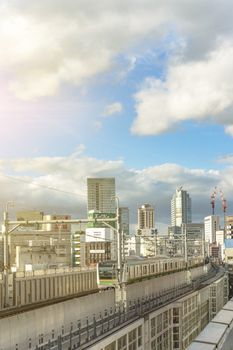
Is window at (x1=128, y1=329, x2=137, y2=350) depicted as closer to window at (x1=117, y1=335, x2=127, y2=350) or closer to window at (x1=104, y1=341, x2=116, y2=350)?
window at (x1=117, y1=335, x2=127, y2=350)

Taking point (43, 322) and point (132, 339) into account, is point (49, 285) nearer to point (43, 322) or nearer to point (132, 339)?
point (132, 339)

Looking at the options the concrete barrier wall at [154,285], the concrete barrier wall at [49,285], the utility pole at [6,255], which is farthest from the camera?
the concrete barrier wall at [154,285]

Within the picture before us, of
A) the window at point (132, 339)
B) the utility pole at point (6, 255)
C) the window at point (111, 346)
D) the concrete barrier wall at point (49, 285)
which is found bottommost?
the window at point (132, 339)

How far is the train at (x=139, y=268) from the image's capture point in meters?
57.5

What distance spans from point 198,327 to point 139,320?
3493cm

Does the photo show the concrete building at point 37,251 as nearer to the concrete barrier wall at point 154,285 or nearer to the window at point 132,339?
the concrete barrier wall at point 154,285

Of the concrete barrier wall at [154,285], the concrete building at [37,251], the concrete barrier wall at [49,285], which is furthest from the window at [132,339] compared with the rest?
the concrete building at [37,251]

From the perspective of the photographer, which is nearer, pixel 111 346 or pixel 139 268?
pixel 111 346

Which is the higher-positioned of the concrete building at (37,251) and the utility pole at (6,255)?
the utility pole at (6,255)

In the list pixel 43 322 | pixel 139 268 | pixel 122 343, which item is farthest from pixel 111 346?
pixel 139 268

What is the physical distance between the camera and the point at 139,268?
7825cm

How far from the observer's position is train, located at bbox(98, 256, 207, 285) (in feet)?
189

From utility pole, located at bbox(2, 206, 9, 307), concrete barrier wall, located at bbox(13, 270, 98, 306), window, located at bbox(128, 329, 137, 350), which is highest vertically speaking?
utility pole, located at bbox(2, 206, 9, 307)

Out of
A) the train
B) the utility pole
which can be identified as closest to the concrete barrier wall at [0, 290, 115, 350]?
the utility pole
